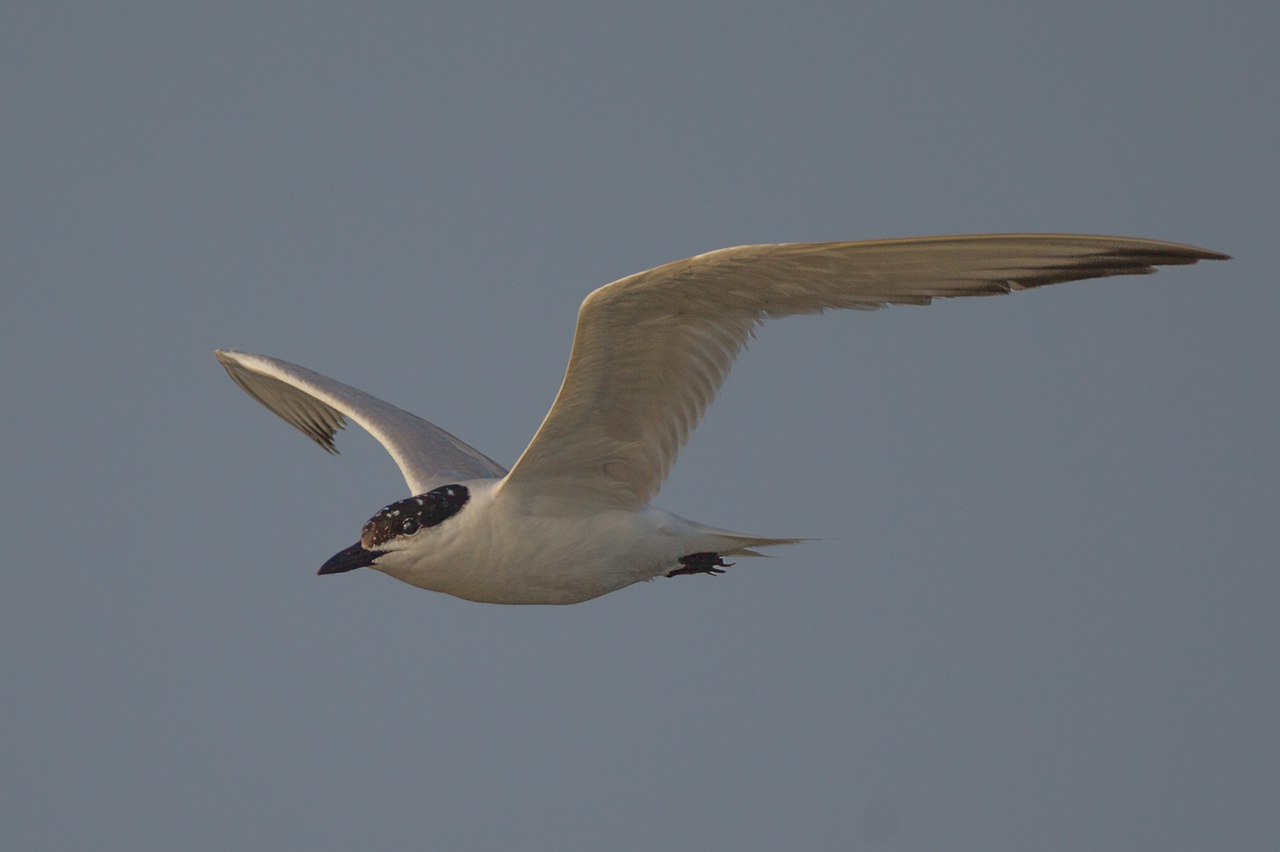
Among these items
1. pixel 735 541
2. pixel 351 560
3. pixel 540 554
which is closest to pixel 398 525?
pixel 351 560

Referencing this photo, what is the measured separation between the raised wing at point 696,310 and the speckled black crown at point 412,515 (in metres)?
0.44

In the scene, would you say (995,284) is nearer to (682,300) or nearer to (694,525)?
(682,300)

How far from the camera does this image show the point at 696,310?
21.3 feet

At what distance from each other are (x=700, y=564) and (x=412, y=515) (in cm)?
204

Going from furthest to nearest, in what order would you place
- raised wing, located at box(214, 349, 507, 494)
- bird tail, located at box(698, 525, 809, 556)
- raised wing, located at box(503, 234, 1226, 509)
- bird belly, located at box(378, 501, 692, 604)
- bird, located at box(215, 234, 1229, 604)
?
raised wing, located at box(214, 349, 507, 494) < bird tail, located at box(698, 525, 809, 556) < bird belly, located at box(378, 501, 692, 604) < bird, located at box(215, 234, 1229, 604) < raised wing, located at box(503, 234, 1226, 509)

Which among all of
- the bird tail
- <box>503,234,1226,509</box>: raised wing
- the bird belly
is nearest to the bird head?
the bird belly

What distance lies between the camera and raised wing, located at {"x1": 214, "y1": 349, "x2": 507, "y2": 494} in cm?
927

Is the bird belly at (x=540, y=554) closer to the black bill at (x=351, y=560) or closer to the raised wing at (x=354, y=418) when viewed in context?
the black bill at (x=351, y=560)

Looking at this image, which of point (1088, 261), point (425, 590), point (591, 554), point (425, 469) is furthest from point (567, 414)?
point (1088, 261)

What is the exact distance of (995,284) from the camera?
5.41 metres

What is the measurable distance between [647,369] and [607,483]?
1.07m

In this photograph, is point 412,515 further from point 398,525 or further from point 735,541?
point 735,541

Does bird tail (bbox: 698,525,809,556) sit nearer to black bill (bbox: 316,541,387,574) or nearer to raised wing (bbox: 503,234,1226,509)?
raised wing (bbox: 503,234,1226,509)

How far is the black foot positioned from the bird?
1 centimetres
